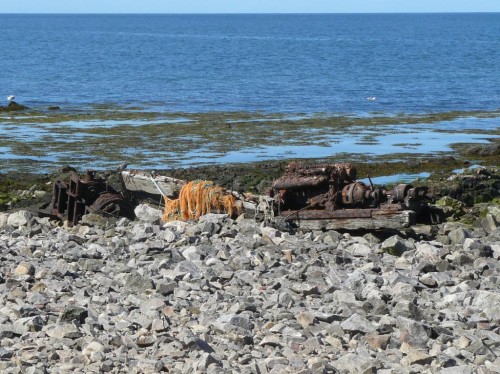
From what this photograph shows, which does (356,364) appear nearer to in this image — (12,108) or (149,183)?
(149,183)

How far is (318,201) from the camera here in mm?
18766

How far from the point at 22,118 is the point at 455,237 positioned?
27.5 m

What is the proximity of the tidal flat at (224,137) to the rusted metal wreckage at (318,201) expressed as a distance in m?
8.13

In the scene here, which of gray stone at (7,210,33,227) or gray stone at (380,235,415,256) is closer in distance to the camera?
gray stone at (380,235,415,256)

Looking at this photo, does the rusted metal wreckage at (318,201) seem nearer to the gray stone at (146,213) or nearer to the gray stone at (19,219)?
the gray stone at (146,213)

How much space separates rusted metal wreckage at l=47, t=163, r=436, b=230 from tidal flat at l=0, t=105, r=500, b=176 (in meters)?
8.13

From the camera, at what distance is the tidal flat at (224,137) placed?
98.0ft

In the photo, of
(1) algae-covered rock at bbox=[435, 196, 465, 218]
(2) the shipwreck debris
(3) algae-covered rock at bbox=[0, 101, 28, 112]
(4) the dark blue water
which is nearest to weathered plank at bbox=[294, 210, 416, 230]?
(1) algae-covered rock at bbox=[435, 196, 465, 218]

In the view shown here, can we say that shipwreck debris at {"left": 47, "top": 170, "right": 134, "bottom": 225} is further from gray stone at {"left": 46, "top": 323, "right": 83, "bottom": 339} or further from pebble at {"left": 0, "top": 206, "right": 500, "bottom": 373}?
gray stone at {"left": 46, "top": 323, "right": 83, "bottom": 339}

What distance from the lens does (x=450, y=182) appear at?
24.9 meters

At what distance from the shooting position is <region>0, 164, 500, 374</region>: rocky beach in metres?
11.1

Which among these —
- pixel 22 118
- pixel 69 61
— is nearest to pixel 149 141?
pixel 22 118

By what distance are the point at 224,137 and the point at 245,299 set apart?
2207cm

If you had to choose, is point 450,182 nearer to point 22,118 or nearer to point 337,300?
point 337,300
